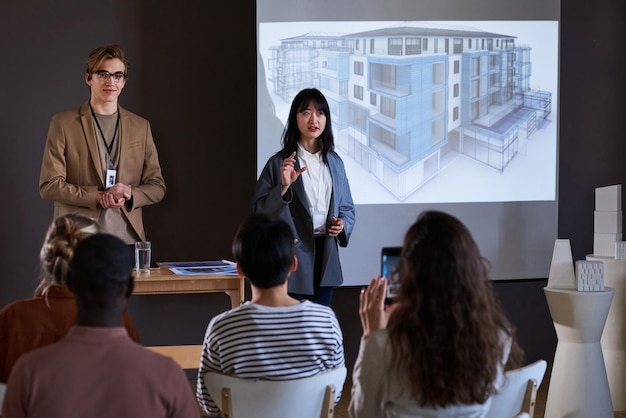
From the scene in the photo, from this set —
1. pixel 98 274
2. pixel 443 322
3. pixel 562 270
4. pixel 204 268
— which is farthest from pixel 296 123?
pixel 98 274

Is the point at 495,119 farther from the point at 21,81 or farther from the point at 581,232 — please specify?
the point at 21,81

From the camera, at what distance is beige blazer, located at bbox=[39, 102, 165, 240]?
399cm

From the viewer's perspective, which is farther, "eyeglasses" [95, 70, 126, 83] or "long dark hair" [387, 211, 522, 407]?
"eyeglasses" [95, 70, 126, 83]

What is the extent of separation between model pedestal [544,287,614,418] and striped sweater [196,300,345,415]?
78.4 inches

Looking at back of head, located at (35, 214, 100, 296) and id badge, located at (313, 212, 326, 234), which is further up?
back of head, located at (35, 214, 100, 296)

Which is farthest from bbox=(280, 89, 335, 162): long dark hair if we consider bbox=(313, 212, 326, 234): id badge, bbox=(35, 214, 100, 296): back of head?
bbox=(35, 214, 100, 296): back of head

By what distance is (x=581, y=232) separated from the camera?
5.15 metres

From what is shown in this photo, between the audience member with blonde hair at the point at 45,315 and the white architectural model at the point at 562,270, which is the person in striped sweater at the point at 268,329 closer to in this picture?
the audience member with blonde hair at the point at 45,315

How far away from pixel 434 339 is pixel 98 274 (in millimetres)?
762

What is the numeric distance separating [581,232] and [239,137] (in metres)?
2.13

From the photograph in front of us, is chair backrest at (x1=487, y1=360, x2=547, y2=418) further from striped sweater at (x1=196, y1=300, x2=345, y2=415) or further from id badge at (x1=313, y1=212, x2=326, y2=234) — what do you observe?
id badge at (x1=313, y1=212, x2=326, y2=234)

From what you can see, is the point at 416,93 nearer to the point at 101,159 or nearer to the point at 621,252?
the point at 621,252

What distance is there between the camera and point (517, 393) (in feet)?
7.59

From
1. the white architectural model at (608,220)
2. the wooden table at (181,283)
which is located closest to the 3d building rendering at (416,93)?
the white architectural model at (608,220)
